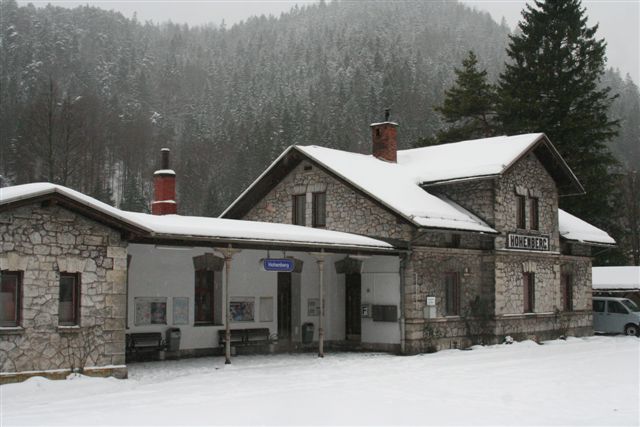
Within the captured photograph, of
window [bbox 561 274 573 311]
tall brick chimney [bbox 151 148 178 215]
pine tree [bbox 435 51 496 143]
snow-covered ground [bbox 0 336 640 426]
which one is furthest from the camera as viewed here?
pine tree [bbox 435 51 496 143]

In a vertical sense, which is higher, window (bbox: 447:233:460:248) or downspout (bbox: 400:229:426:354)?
window (bbox: 447:233:460:248)

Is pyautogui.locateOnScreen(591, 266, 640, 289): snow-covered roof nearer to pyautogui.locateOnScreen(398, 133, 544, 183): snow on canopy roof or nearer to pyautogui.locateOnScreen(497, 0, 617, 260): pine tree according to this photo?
pyautogui.locateOnScreen(497, 0, 617, 260): pine tree

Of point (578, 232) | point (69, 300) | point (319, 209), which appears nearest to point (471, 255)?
point (319, 209)

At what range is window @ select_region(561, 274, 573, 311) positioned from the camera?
1089 inches

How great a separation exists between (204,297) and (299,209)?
220 inches

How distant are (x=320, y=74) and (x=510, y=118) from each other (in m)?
67.3

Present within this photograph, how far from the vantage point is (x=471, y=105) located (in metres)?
45.2

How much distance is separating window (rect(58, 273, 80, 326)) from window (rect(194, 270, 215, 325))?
5.16 m

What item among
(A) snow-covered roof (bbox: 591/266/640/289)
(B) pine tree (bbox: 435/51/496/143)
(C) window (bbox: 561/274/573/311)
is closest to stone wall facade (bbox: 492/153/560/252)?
(C) window (bbox: 561/274/573/311)

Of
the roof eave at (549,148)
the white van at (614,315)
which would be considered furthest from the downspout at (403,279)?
the white van at (614,315)

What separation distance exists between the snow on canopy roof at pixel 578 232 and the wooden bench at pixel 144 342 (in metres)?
15.5

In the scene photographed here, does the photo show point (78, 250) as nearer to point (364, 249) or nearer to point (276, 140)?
point (364, 249)

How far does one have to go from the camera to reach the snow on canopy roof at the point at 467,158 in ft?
75.8

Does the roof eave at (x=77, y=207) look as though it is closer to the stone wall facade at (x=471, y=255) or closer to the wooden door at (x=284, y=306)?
the wooden door at (x=284, y=306)
